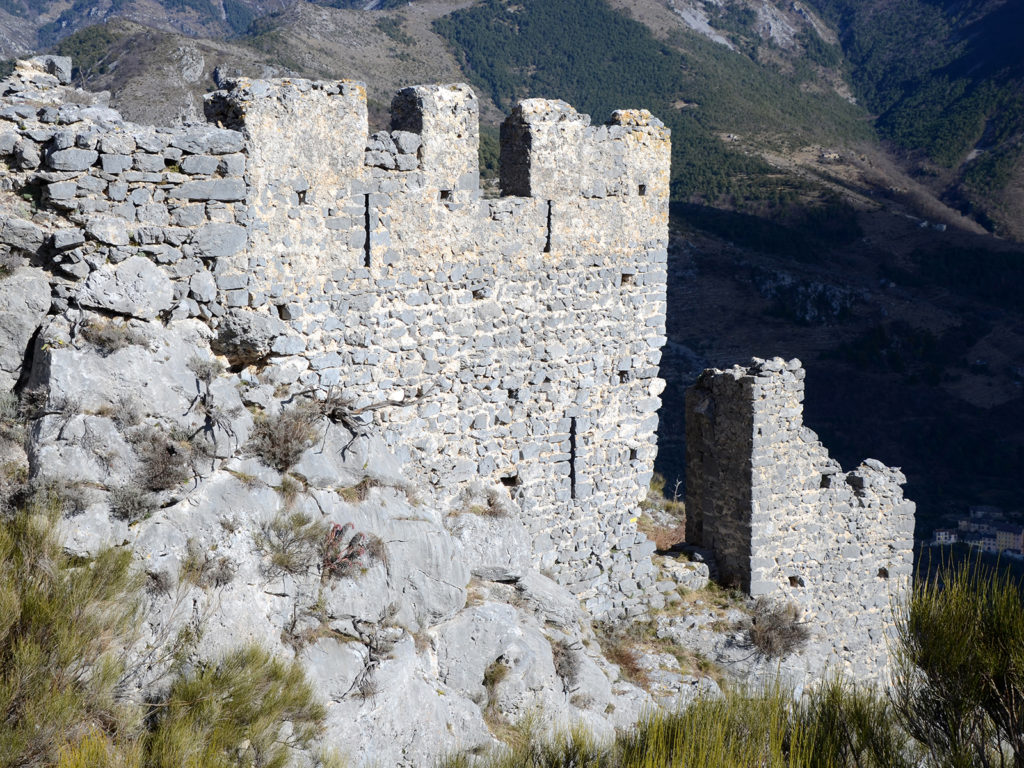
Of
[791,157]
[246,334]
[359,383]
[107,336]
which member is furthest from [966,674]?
[791,157]

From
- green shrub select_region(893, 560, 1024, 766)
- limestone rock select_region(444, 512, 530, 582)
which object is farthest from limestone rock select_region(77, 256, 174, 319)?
green shrub select_region(893, 560, 1024, 766)

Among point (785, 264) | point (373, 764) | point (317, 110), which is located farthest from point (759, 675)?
point (785, 264)

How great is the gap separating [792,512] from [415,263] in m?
4.91

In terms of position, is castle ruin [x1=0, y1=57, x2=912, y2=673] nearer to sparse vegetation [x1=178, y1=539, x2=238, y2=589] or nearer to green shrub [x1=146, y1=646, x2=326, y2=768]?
sparse vegetation [x1=178, y1=539, x2=238, y2=589]

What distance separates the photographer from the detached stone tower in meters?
10.1

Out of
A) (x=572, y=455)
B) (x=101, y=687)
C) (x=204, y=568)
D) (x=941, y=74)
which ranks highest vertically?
(x=941, y=74)

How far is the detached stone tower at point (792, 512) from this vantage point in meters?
10.1

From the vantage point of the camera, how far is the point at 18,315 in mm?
6484

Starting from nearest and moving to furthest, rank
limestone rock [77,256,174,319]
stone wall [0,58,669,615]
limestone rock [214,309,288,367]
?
limestone rock [77,256,174,319] < stone wall [0,58,669,615] < limestone rock [214,309,288,367]

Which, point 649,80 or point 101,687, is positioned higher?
point 649,80

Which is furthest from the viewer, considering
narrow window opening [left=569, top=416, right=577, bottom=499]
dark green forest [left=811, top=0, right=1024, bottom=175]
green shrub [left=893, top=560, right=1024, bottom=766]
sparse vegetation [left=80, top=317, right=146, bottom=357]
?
dark green forest [left=811, top=0, right=1024, bottom=175]

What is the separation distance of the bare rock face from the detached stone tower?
21.2 ft

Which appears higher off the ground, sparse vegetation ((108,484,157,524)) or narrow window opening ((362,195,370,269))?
narrow window opening ((362,195,370,269))

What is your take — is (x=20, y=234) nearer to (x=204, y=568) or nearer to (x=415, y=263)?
(x=204, y=568)
